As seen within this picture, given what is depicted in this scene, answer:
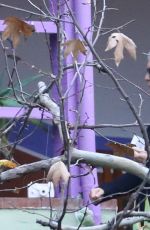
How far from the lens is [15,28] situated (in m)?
3.67

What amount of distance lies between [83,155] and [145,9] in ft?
15.6

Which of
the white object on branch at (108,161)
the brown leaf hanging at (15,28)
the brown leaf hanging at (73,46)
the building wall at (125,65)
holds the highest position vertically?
the brown leaf hanging at (15,28)

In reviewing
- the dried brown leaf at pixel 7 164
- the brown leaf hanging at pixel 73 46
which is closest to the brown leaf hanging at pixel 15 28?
the brown leaf hanging at pixel 73 46

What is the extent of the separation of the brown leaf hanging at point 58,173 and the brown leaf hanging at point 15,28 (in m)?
0.61

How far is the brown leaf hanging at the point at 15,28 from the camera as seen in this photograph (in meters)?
3.64

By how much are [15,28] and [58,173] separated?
27.1 inches

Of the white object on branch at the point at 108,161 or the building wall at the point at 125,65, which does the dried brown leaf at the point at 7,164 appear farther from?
the building wall at the point at 125,65

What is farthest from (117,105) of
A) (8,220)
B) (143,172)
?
(143,172)

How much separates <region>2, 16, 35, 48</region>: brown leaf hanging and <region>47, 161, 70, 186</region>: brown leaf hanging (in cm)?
61

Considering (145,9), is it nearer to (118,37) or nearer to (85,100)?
(85,100)

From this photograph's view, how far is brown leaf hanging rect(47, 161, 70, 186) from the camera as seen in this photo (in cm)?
332

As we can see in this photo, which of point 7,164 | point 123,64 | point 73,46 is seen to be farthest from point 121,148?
point 123,64

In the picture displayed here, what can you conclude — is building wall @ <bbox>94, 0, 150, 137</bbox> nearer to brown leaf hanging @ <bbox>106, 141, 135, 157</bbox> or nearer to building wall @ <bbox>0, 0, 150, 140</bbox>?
building wall @ <bbox>0, 0, 150, 140</bbox>

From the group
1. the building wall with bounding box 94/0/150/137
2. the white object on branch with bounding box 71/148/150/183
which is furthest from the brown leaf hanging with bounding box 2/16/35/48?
the building wall with bounding box 94/0/150/137
